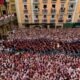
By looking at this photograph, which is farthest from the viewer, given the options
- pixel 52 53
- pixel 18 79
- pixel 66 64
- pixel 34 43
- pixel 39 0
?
pixel 39 0

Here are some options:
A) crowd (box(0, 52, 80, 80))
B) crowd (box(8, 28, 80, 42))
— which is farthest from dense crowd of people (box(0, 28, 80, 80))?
crowd (box(8, 28, 80, 42))

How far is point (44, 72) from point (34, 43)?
513 inches

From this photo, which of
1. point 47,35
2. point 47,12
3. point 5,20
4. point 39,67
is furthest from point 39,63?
point 47,12

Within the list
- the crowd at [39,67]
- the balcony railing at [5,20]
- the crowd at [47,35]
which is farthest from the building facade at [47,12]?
the crowd at [39,67]

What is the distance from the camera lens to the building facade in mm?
57375

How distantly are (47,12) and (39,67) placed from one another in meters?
34.1

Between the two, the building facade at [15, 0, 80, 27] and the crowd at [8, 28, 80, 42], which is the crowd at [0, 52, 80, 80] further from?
the building facade at [15, 0, 80, 27]

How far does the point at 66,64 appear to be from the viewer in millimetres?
26656

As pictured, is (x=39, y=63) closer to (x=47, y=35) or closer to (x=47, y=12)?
(x=47, y=35)

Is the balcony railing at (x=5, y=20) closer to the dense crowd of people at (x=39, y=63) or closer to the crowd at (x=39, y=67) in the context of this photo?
the dense crowd of people at (x=39, y=63)

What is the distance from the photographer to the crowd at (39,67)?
23.6m

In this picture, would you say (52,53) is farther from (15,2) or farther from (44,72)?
(15,2)

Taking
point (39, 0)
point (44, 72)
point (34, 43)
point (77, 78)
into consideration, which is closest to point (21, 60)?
point (44, 72)

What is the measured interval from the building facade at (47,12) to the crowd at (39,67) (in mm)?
29301
